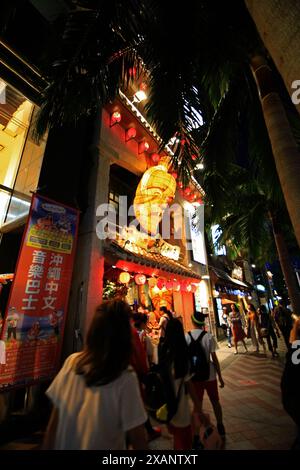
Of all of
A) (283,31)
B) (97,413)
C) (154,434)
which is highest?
(283,31)

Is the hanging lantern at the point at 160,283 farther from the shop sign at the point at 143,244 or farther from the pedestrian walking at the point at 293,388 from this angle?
the pedestrian walking at the point at 293,388

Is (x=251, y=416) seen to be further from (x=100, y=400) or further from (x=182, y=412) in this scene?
(x=100, y=400)

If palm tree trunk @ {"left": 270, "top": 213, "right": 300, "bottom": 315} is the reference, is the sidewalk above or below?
below

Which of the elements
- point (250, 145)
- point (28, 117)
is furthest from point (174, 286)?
point (28, 117)

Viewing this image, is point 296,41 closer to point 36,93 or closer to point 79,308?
point 79,308

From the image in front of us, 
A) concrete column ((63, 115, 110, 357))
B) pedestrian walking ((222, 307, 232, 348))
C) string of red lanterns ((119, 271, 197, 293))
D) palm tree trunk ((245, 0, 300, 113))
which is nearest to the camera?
palm tree trunk ((245, 0, 300, 113))

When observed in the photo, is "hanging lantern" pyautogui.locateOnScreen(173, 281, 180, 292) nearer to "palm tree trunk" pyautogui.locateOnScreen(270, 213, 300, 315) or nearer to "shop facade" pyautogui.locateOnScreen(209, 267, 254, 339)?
"palm tree trunk" pyautogui.locateOnScreen(270, 213, 300, 315)

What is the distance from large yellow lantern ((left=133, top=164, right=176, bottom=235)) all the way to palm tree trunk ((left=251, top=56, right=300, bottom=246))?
17.1 feet

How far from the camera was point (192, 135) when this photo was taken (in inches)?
201

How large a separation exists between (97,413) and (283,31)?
2959 millimetres

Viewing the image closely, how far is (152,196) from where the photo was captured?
340 inches

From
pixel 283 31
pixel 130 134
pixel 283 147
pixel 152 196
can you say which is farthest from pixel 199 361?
pixel 130 134

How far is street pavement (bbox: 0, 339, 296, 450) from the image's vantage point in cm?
357

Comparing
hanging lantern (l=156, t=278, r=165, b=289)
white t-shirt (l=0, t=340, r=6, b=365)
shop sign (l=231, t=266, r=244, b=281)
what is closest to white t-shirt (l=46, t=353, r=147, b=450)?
white t-shirt (l=0, t=340, r=6, b=365)
